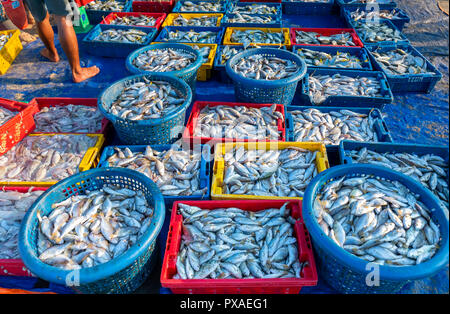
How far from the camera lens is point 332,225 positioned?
2.19 m

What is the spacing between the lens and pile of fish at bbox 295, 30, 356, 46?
5.06m

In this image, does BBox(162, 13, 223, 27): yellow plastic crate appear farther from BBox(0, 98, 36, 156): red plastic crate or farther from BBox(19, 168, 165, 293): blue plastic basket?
BBox(19, 168, 165, 293): blue plastic basket

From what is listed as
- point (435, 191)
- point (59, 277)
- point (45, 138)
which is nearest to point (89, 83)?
point (45, 138)

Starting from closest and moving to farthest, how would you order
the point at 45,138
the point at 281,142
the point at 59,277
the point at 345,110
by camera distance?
the point at 59,277 < the point at 281,142 < the point at 45,138 < the point at 345,110

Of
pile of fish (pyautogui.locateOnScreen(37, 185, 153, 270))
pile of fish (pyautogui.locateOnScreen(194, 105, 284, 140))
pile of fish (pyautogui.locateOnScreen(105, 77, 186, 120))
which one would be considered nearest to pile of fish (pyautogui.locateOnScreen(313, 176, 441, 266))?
pile of fish (pyautogui.locateOnScreen(194, 105, 284, 140))

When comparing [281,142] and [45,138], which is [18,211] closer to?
[45,138]

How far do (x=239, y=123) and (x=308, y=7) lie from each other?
4.44 m

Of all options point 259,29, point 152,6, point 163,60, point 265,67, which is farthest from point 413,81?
point 152,6

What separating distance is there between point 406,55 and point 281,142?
3.09 meters

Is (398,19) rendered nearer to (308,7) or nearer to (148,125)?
(308,7)

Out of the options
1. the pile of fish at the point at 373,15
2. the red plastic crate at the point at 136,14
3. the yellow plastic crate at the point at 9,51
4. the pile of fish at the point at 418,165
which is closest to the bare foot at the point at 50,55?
the yellow plastic crate at the point at 9,51

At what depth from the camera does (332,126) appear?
3.51m

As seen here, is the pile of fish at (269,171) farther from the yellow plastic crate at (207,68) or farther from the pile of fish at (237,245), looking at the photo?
the yellow plastic crate at (207,68)

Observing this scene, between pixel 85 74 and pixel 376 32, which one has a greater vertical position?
pixel 376 32
